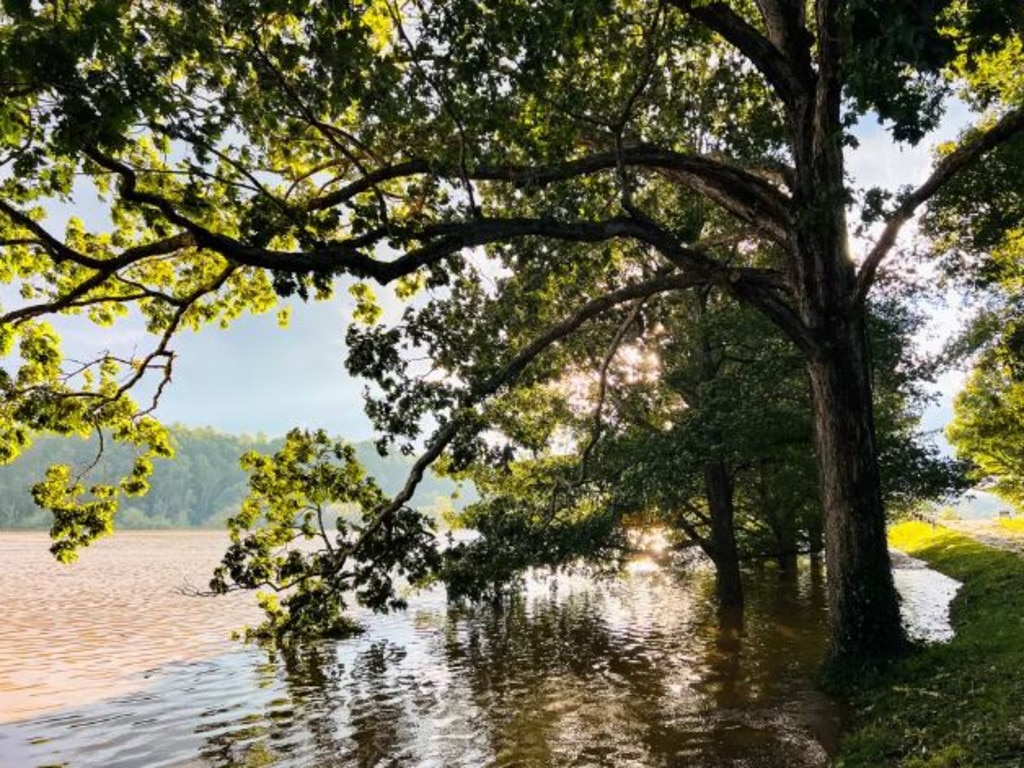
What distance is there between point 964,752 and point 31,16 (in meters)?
15.1

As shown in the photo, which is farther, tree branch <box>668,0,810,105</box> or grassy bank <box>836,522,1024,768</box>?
tree branch <box>668,0,810,105</box>

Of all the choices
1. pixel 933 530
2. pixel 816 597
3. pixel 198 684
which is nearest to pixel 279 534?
pixel 198 684

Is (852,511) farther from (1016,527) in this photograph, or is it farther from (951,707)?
(1016,527)

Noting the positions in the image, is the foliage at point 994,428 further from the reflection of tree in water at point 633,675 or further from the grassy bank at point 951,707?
the grassy bank at point 951,707

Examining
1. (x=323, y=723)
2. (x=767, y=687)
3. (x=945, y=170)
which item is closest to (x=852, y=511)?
(x=767, y=687)

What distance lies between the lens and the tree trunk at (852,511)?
15.5m

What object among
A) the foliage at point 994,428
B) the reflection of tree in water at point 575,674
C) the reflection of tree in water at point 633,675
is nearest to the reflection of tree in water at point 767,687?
the reflection of tree in water at point 633,675

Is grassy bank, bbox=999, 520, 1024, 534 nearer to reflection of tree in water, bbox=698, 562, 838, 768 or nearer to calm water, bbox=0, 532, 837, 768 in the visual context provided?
calm water, bbox=0, 532, 837, 768

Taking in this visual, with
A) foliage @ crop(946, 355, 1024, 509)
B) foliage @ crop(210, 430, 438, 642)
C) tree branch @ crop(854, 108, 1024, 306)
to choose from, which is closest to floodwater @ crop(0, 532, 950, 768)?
foliage @ crop(210, 430, 438, 642)

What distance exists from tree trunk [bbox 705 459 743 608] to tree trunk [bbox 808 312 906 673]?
13.8 metres

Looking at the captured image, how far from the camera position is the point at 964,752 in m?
9.58

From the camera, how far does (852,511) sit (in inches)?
609

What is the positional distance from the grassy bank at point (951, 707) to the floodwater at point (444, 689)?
3.21ft

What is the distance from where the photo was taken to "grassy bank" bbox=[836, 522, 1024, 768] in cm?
975
